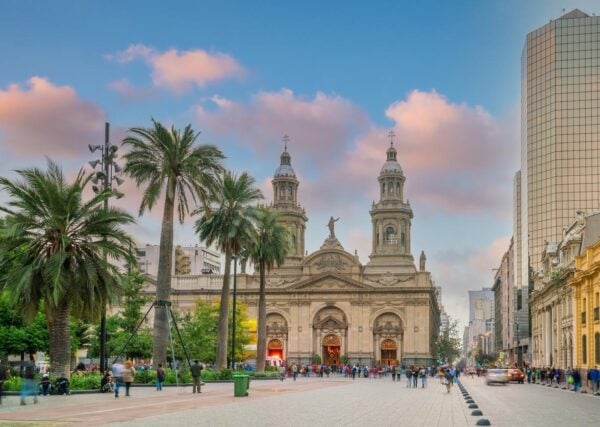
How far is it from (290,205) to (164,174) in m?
77.6

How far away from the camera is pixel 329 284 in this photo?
113m

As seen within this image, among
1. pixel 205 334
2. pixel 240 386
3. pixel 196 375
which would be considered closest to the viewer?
pixel 240 386

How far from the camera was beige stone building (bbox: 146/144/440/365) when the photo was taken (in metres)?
110

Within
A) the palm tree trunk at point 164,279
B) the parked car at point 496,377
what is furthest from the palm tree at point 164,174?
the parked car at point 496,377

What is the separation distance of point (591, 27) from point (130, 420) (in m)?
111

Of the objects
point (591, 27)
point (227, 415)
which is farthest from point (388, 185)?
point (227, 415)

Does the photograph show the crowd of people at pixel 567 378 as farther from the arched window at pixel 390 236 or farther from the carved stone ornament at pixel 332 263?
the arched window at pixel 390 236

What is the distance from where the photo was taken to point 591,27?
116375mm

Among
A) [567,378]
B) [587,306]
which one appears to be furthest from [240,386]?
[567,378]

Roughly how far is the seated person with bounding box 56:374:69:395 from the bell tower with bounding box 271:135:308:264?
286ft

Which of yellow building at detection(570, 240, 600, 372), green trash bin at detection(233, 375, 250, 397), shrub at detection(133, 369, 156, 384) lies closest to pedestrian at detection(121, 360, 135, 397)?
green trash bin at detection(233, 375, 250, 397)

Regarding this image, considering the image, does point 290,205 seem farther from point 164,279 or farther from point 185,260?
point 164,279

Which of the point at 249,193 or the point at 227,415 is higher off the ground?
the point at 249,193

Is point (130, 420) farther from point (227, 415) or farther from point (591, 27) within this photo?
point (591, 27)
